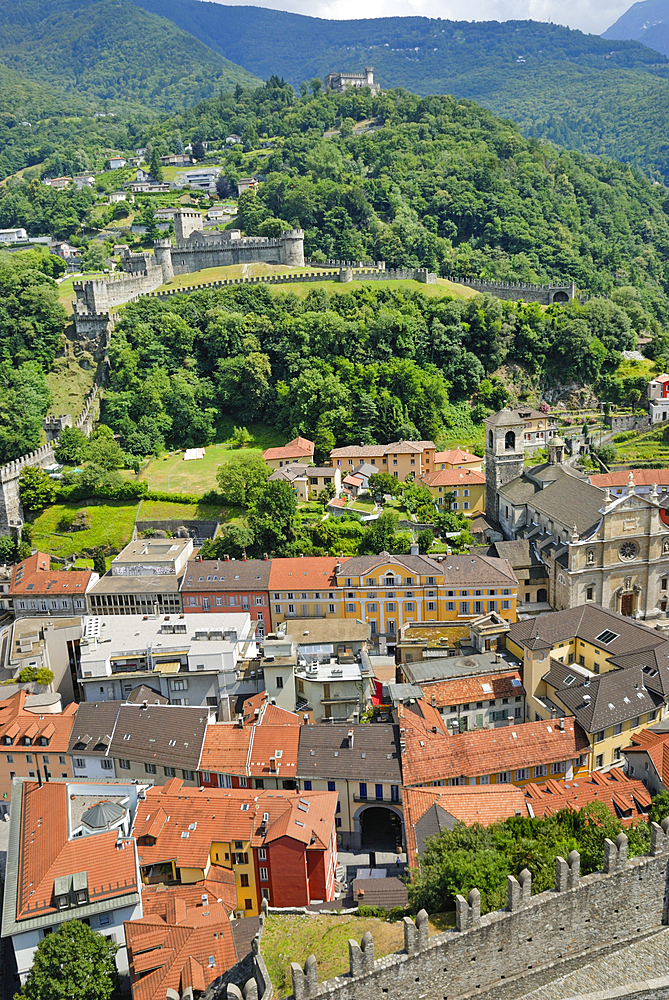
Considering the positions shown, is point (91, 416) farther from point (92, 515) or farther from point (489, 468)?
point (489, 468)

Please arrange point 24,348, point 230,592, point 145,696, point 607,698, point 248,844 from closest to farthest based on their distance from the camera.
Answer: point 248,844 → point 607,698 → point 145,696 → point 230,592 → point 24,348

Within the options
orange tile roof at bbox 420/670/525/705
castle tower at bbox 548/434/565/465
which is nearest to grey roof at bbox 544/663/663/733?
orange tile roof at bbox 420/670/525/705

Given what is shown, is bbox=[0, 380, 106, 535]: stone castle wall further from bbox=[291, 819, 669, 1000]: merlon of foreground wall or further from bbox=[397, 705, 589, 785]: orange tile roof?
bbox=[291, 819, 669, 1000]: merlon of foreground wall

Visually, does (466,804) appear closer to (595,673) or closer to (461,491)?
(595,673)

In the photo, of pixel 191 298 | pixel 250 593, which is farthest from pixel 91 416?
pixel 250 593

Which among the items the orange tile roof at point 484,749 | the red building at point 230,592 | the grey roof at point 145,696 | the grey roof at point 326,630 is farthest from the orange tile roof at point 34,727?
the orange tile roof at point 484,749

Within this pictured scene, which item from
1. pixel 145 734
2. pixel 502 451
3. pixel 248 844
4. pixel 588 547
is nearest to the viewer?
pixel 248 844

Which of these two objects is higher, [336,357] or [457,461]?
[336,357]

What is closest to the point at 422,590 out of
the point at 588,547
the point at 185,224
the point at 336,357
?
the point at 588,547
